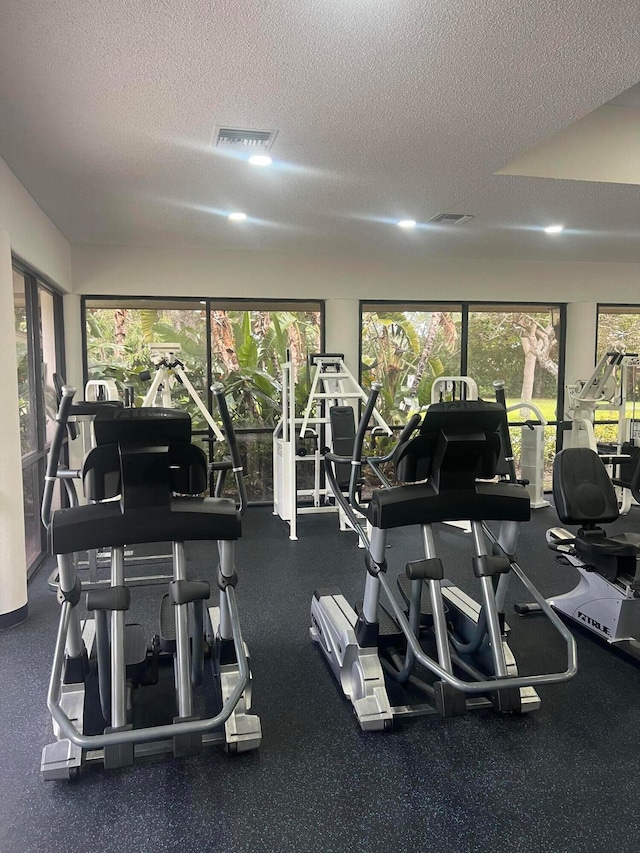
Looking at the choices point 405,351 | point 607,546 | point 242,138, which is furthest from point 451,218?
point 607,546

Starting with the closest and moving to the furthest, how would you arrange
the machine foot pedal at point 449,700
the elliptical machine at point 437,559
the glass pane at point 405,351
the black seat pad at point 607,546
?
the machine foot pedal at point 449,700
the elliptical machine at point 437,559
the black seat pad at point 607,546
the glass pane at point 405,351

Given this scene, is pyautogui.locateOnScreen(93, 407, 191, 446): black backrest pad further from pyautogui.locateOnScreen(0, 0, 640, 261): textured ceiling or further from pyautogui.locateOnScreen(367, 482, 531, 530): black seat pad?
pyautogui.locateOnScreen(0, 0, 640, 261): textured ceiling

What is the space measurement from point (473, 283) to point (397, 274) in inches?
34.0

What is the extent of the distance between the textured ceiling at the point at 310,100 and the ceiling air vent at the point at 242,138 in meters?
Answer: 0.07

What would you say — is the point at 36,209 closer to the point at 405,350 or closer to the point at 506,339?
the point at 405,350

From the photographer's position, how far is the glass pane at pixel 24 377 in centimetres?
402

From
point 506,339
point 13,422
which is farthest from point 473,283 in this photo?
point 13,422

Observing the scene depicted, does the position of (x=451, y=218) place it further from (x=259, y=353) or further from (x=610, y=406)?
(x=610, y=406)

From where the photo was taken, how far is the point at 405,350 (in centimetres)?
644

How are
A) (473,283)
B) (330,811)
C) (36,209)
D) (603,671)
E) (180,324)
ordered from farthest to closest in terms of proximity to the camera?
1. (473,283)
2. (180,324)
3. (36,209)
4. (603,671)
5. (330,811)

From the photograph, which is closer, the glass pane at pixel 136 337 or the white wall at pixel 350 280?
the white wall at pixel 350 280

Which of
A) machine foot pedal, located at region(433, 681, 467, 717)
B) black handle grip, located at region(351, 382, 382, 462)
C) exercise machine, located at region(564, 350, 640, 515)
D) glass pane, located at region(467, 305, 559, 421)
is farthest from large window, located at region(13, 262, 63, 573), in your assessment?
exercise machine, located at region(564, 350, 640, 515)

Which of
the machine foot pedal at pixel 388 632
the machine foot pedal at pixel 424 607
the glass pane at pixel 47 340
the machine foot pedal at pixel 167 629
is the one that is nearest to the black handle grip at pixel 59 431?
the machine foot pedal at pixel 167 629

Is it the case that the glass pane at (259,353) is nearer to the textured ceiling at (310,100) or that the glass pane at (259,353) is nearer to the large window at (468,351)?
the large window at (468,351)
